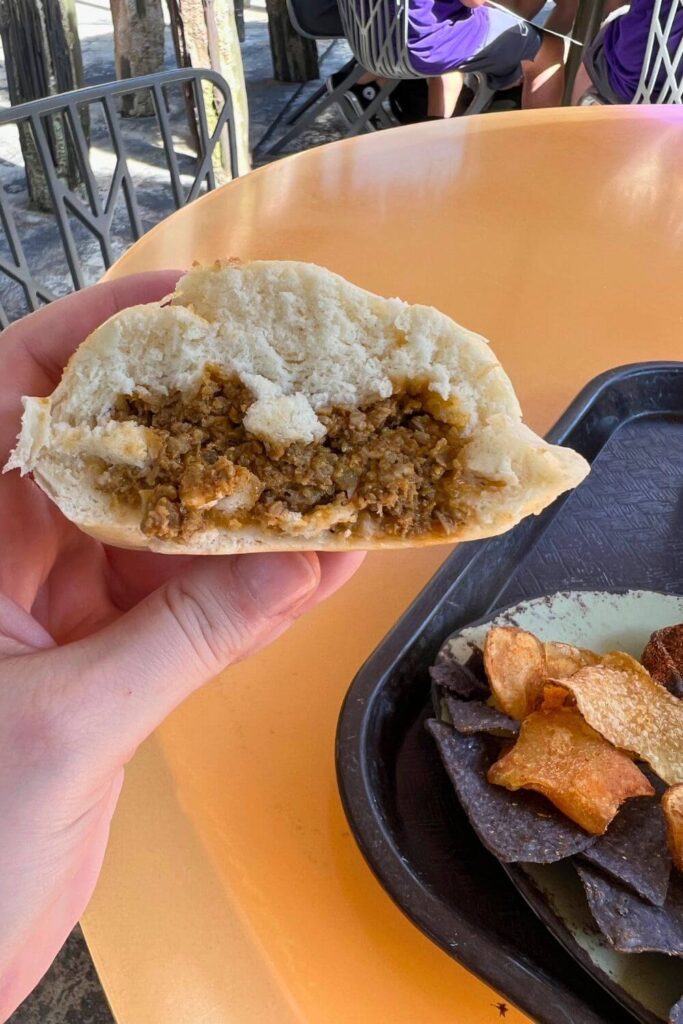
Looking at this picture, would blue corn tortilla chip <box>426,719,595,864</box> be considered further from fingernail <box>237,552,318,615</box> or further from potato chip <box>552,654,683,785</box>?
fingernail <box>237,552,318,615</box>

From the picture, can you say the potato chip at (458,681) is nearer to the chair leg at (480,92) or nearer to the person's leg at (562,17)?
the chair leg at (480,92)

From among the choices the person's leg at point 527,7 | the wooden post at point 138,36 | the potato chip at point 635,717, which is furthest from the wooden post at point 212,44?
the potato chip at point 635,717

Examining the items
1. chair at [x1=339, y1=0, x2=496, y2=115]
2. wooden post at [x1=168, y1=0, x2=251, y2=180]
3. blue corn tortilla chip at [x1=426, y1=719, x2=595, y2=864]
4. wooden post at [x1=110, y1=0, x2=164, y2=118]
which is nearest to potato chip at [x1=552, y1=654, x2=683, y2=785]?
blue corn tortilla chip at [x1=426, y1=719, x2=595, y2=864]

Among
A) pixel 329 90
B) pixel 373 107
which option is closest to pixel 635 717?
pixel 373 107

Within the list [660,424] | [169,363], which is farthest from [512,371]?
[169,363]

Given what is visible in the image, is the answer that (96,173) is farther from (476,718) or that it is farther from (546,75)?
(476,718)

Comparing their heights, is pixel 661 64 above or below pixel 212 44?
below
